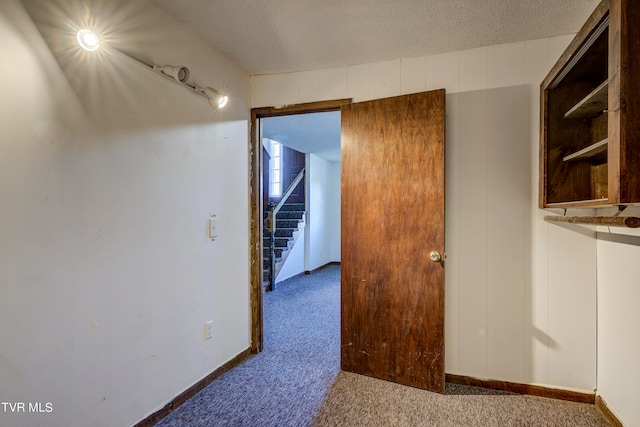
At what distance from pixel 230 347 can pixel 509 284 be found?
1947 mm

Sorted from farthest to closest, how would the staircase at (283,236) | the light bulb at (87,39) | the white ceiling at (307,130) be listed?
the staircase at (283,236) < the white ceiling at (307,130) < the light bulb at (87,39)

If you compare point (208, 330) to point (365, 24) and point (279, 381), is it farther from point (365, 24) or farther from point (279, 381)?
point (365, 24)

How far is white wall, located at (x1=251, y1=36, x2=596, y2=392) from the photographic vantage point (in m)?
2.02

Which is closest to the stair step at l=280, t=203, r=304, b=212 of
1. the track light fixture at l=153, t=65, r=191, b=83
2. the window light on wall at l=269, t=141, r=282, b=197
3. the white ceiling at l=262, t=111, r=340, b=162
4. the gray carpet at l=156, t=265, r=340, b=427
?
the window light on wall at l=269, t=141, r=282, b=197

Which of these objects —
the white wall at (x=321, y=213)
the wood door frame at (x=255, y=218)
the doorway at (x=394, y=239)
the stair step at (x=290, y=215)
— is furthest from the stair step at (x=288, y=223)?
the doorway at (x=394, y=239)

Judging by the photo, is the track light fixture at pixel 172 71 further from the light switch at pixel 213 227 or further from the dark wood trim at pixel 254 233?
the light switch at pixel 213 227

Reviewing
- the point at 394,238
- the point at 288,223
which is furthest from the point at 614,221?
the point at 288,223

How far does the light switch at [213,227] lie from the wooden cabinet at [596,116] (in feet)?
6.55

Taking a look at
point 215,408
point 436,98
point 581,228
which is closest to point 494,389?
point 581,228

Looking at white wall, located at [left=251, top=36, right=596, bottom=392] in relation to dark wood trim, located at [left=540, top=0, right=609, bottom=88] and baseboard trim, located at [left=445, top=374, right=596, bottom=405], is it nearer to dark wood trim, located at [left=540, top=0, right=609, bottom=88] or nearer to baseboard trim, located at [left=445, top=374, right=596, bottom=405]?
baseboard trim, located at [left=445, top=374, right=596, bottom=405]

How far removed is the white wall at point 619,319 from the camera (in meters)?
1.63

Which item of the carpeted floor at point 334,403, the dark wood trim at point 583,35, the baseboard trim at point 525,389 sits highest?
the dark wood trim at point 583,35

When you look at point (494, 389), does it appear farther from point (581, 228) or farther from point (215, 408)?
point (215, 408)

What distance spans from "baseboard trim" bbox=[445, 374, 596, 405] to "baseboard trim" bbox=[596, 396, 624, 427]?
5 cm
